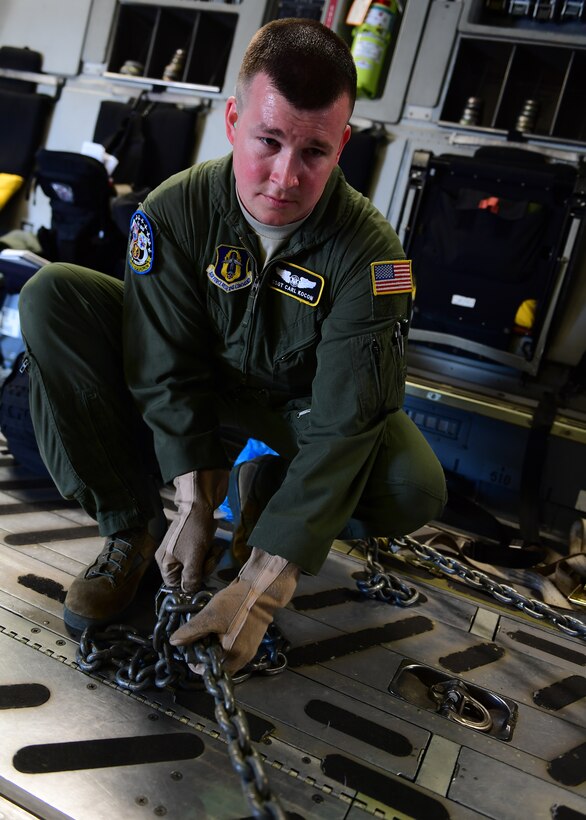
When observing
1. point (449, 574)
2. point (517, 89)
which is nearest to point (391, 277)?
point (449, 574)

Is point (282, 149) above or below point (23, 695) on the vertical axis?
above

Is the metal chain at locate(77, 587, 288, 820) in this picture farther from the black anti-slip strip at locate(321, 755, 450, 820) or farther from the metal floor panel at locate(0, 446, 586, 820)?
the black anti-slip strip at locate(321, 755, 450, 820)

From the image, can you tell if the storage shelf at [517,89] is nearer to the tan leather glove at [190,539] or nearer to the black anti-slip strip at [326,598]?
the black anti-slip strip at [326,598]

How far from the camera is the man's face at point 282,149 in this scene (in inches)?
53.8

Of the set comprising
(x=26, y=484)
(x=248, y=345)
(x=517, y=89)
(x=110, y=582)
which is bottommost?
(x=26, y=484)

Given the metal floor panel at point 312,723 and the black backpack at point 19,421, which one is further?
the black backpack at point 19,421

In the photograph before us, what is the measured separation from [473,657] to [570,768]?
39 cm

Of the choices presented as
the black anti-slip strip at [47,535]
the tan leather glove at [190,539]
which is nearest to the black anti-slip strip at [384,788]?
the tan leather glove at [190,539]

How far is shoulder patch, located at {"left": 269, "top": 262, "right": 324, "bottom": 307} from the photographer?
160 centimetres

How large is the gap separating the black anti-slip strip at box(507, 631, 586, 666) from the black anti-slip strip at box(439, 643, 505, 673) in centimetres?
11

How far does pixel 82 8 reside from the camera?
4.50 meters

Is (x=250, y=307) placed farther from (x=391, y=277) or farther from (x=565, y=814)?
(x=565, y=814)

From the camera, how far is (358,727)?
4.49 ft

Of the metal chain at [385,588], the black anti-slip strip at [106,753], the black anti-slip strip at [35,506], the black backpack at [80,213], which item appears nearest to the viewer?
the black anti-slip strip at [106,753]
